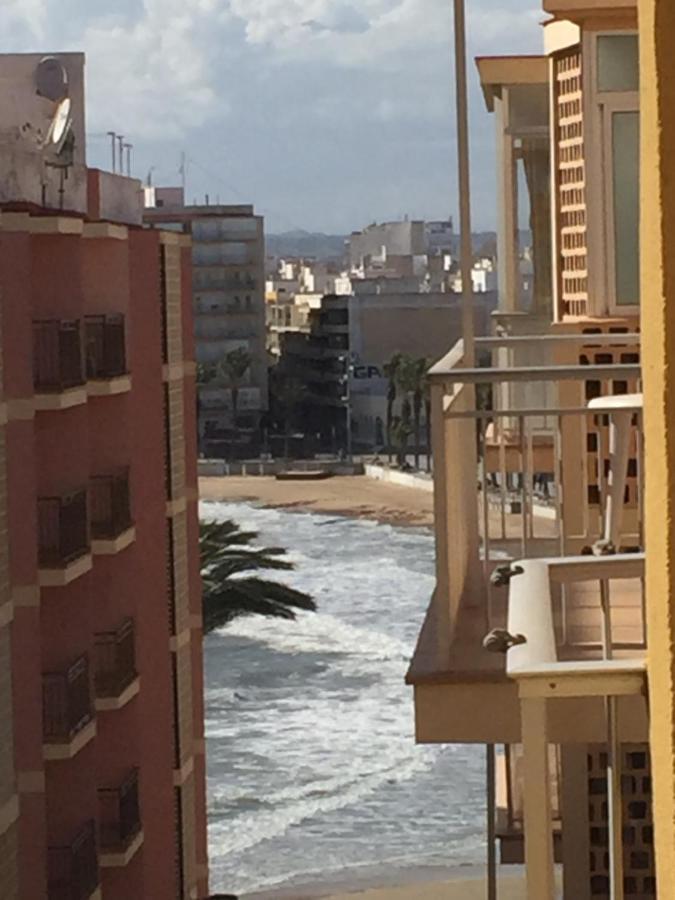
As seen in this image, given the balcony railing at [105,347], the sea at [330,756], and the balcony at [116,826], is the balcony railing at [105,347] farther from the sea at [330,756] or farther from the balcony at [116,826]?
the sea at [330,756]

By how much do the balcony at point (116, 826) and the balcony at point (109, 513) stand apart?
128 cm

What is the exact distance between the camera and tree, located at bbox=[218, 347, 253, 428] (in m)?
69.3

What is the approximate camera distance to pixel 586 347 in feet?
20.7

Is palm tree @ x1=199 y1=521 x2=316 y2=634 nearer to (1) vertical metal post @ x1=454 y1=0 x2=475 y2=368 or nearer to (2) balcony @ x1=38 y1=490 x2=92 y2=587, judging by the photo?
(2) balcony @ x1=38 y1=490 x2=92 y2=587

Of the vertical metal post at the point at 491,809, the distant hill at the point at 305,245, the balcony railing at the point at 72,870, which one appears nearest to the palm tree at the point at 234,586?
the balcony railing at the point at 72,870

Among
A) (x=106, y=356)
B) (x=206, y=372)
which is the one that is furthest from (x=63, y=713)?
(x=206, y=372)

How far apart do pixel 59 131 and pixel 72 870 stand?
537cm

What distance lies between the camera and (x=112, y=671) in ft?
37.9

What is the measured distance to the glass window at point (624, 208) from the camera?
22.3 ft

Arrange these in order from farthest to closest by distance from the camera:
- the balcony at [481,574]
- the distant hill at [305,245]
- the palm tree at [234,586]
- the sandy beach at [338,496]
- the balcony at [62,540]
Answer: the distant hill at [305,245], the sandy beach at [338,496], the palm tree at [234,586], the balcony at [62,540], the balcony at [481,574]

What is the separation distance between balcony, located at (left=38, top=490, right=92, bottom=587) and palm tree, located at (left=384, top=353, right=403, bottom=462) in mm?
50818

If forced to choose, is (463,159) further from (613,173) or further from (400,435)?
(400,435)

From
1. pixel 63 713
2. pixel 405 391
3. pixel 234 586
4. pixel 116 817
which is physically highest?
pixel 63 713

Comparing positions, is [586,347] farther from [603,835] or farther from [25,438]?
[25,438]
